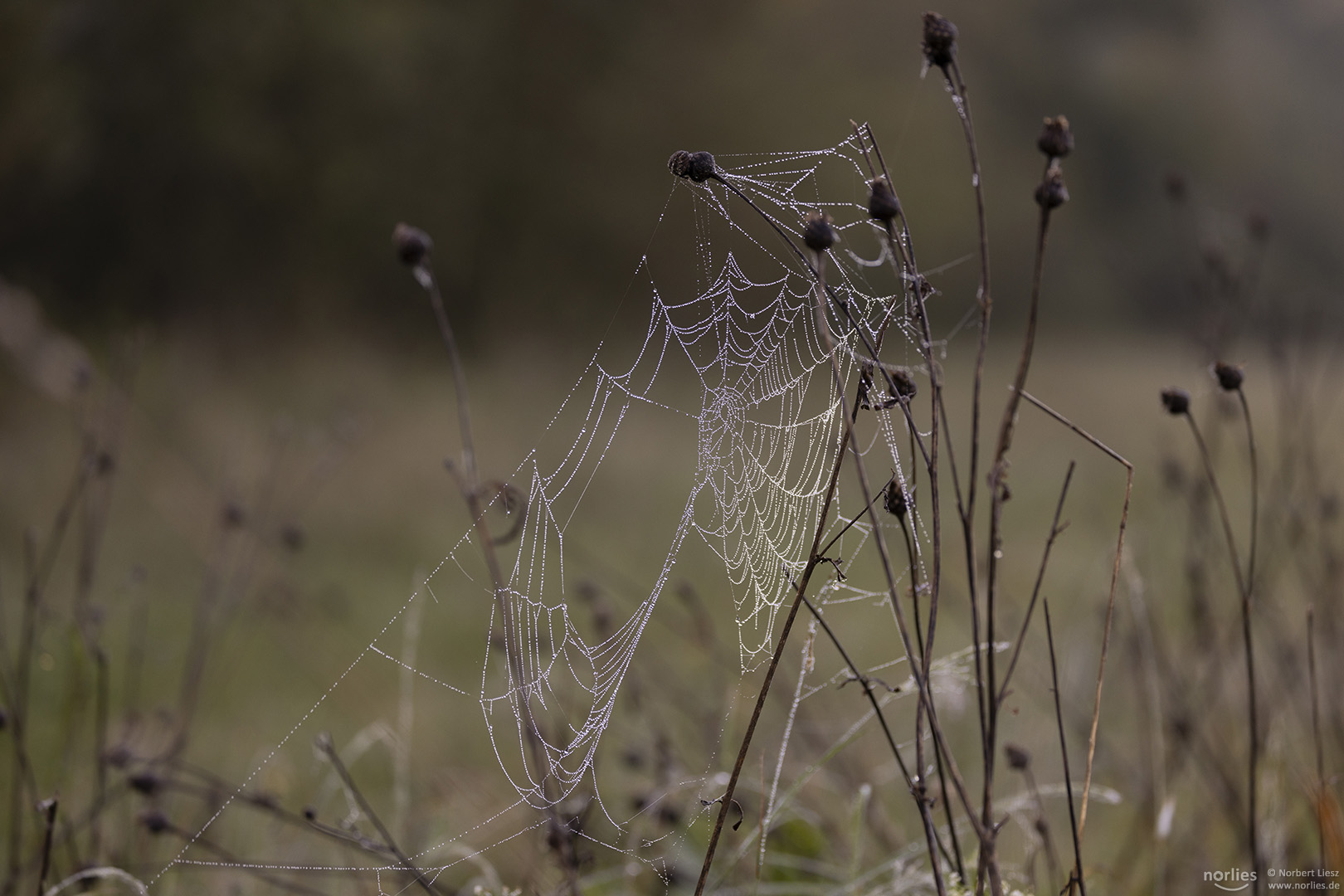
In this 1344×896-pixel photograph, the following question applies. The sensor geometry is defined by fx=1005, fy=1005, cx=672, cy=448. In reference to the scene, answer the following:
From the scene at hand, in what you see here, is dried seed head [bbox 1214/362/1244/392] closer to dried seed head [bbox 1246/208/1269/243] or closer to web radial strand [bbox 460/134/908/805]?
web radial strand [bbox 460/134/908/805]

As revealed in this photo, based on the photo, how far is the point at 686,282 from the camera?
A: 2250 millimetres

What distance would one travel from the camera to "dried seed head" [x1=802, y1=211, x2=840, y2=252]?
301 millimetres

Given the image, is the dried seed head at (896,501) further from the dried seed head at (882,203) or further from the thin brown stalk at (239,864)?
the thin brown stalk at (239,864)

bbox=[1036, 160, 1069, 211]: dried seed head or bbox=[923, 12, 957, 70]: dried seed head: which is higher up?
bbox=[923, 12, 957, 70]: dried seed head

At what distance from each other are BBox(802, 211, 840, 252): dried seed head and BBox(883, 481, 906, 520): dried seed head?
96mm

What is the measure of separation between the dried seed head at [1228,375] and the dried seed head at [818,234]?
0.22 meters

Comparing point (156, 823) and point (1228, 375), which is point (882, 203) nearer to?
point (1228, 375)

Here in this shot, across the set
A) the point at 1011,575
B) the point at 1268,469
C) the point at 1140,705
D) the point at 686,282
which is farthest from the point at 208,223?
the point at 1268,469

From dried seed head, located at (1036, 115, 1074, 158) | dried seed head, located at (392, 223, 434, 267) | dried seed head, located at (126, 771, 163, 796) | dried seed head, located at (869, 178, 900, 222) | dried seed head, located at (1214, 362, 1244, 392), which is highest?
dried seed head, located at (1214, 362, 1244, 392)

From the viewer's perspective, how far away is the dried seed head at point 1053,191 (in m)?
0.31

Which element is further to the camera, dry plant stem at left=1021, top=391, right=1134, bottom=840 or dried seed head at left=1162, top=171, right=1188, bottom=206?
dried seed head at left=1162, top=171, right=1188, bottom=206

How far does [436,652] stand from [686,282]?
3.49 feet

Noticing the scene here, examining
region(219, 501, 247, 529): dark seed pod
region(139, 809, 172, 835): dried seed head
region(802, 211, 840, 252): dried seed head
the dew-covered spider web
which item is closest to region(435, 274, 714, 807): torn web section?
the dew-covered spider web

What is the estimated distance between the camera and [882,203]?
0.30 m
